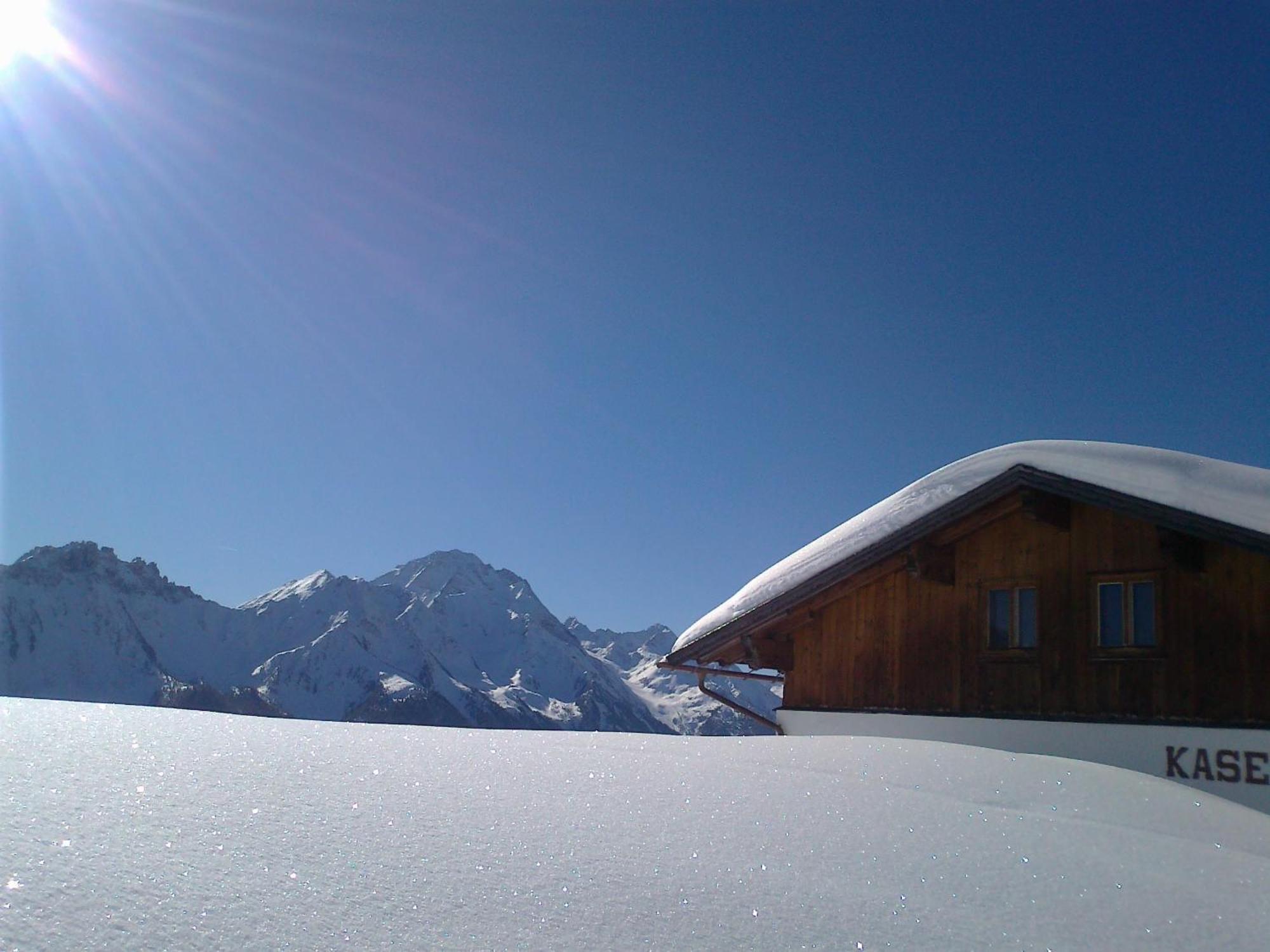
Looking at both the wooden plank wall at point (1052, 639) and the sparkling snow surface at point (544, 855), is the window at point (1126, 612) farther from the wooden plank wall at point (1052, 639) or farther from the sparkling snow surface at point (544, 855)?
the sparkling snow surface at point (544, 855)

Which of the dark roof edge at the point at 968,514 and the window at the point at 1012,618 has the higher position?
the dark roof edge at the point at 968,514

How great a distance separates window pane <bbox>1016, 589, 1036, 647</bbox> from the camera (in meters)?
8.88

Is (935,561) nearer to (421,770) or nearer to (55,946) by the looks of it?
(421,770)

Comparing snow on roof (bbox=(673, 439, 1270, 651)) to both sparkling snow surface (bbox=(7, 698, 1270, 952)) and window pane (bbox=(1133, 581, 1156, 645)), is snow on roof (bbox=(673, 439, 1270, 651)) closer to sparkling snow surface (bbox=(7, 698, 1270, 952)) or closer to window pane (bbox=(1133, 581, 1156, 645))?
window pane (bbox=(1133, 581, 1156, 645))

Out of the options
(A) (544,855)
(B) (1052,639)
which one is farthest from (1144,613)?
(A) (544,855)

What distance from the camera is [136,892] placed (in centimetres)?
189

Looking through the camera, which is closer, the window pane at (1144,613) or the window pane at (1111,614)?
the window pane at (1144,613)

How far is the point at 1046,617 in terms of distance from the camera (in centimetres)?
877

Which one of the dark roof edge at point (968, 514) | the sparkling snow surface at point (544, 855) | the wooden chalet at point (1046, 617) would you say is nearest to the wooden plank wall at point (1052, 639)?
the wooden chalet at point (1046, 617)

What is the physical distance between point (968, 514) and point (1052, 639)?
140 cm

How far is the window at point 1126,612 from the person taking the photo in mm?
8188

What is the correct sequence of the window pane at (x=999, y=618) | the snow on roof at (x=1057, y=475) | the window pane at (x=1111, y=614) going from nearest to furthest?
the snow on roof at (x=1057, y=475) → the window pane at (x=1111, y=614) → the window pane at (x=999, y=618)

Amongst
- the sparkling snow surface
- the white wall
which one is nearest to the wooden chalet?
the white wall

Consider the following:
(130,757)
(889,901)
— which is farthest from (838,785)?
(130,757)
